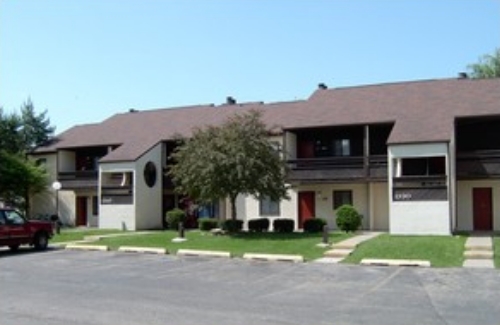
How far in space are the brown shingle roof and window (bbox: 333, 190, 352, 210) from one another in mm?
3913

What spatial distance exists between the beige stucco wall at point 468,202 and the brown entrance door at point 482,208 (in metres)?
0.17

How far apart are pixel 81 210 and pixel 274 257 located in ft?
79.8

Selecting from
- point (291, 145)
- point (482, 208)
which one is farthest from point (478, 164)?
point (291, 145)

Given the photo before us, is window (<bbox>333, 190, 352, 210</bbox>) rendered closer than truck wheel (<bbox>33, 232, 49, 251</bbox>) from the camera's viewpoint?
No

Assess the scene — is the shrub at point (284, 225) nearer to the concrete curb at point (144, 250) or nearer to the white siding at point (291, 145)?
the white siding at point (291, 145)

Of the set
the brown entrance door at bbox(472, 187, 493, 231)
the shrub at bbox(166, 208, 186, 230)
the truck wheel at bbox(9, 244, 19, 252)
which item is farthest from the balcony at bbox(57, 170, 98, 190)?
the brown entrance door at bbox(472, 187, 493, 231)

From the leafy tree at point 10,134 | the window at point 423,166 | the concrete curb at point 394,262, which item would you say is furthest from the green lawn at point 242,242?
the leafy tree at point 10,134

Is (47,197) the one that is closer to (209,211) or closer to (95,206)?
(95,206)

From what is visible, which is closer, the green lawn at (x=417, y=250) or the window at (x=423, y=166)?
the green lawn at (x=417, y=250)

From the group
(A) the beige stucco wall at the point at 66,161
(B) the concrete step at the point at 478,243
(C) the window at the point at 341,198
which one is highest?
(A) the beige stucco wall at the point at 66,161

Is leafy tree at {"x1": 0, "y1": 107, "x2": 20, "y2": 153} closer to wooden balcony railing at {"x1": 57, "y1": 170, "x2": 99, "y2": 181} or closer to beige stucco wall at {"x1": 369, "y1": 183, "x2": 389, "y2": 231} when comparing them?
wooden balcony railing at {"x1": 57, "y1": 170, "x2": 99, "y2": 181}

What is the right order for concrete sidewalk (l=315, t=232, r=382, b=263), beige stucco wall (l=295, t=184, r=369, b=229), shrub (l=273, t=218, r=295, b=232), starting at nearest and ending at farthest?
concrete sidewalk (l=315, t=232, r=382, b=263)
shrub (l=273, t=218, r=295, b=232)
beige stucco wall (l=295, t=184, r=369, b=229)

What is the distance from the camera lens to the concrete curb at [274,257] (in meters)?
23.4

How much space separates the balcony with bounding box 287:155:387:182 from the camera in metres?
33.8
